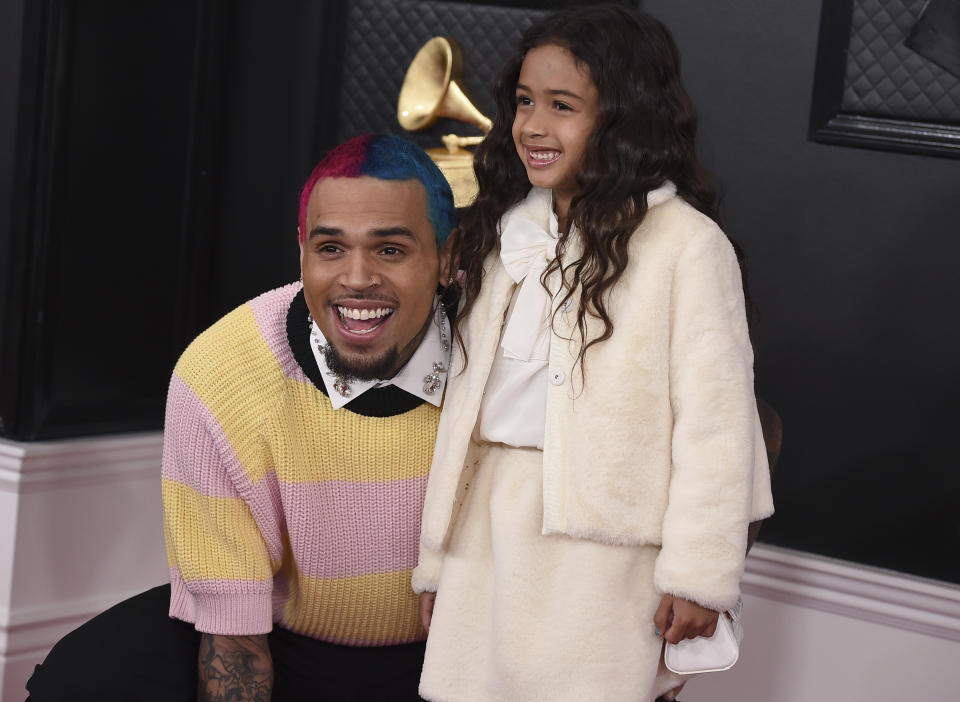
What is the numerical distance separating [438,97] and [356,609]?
5.16 feet

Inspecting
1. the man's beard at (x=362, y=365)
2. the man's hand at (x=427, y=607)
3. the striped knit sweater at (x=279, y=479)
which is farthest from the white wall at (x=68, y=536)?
the man's hand at (x=427, y=607)

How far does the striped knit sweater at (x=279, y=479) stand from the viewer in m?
2.17

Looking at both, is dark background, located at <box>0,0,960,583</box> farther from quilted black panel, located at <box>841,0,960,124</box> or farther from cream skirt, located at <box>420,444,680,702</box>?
cream skirt, located at <box>420,444,680,702</box>

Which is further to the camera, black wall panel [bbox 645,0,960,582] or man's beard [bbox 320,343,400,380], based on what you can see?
black wall panel [bbox 645,0,960,582]

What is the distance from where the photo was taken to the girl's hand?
6.26 ft

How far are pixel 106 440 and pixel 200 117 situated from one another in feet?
3.18

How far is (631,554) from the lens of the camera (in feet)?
6.52

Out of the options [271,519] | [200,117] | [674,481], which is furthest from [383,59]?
[674,481]

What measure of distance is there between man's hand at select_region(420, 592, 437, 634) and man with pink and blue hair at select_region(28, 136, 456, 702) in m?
0.10

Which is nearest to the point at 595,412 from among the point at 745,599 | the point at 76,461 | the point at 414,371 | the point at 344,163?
the point at 414,371

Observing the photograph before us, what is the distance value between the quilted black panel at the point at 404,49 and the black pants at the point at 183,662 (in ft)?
5.23

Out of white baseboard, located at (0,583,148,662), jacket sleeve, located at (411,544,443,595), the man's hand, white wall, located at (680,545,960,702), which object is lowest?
white baseboard, located at (0,583,148,662)

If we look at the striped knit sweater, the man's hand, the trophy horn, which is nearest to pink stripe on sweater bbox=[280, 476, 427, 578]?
the striped knit sweater

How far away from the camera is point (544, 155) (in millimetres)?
2078
